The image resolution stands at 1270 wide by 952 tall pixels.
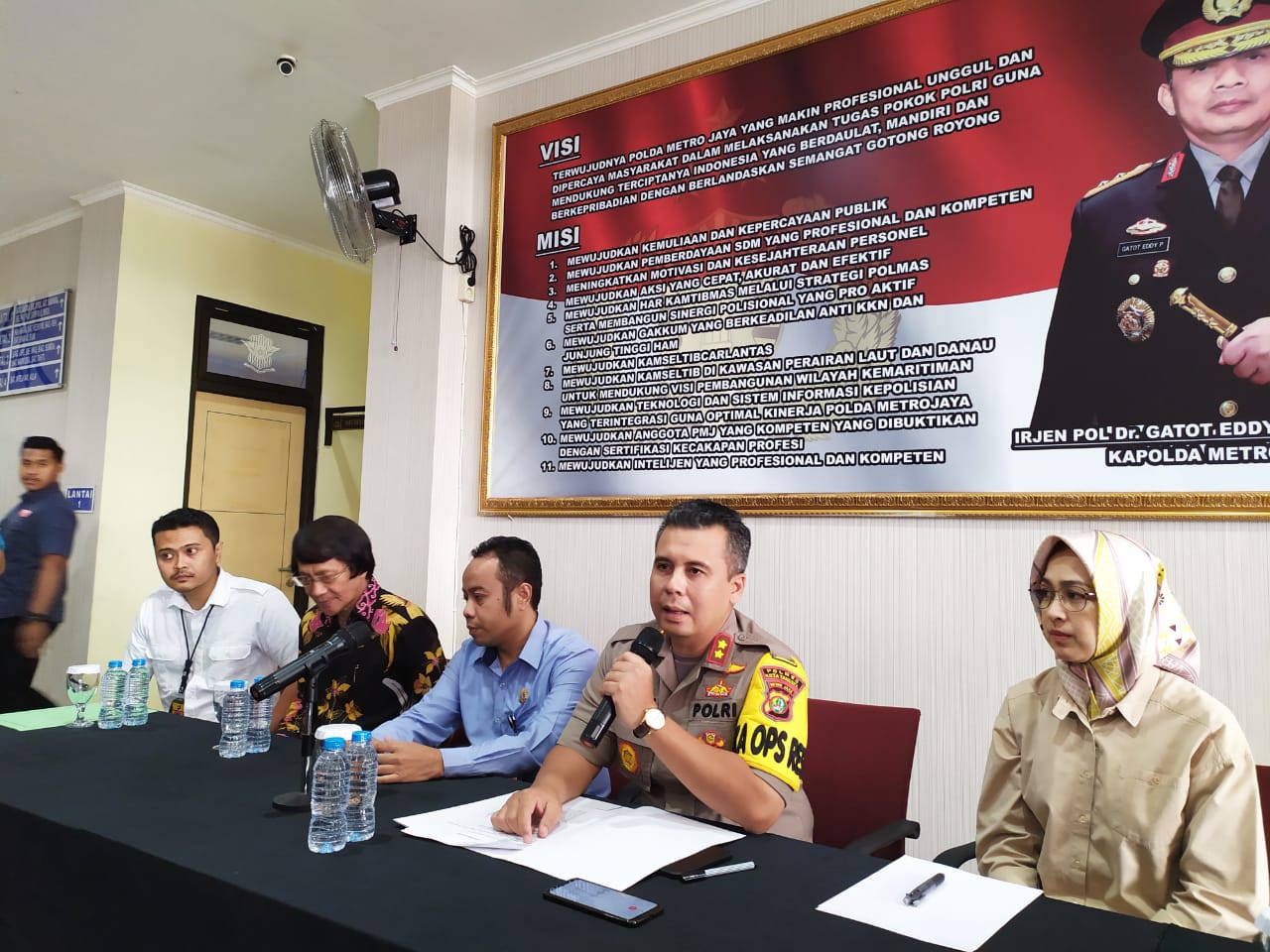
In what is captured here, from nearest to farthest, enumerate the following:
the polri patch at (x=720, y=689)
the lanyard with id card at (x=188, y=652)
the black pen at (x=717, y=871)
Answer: the black pen at (x=717, y=871) → the polri patch at (x=720, y=689) → the lanyard with id card at (x=188, y=652)

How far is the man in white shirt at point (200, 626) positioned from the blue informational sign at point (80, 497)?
7.05 feet

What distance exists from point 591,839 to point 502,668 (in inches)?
34.4

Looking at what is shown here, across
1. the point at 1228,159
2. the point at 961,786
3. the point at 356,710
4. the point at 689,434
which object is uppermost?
the point at 1228,159

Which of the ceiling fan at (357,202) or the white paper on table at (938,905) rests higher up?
the ceiling fan at (357,202)

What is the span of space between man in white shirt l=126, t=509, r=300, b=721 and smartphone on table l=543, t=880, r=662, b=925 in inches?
75.4

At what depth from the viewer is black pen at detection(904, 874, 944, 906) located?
3.51ft

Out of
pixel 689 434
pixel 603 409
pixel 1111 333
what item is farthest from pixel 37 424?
pixel 1111 333

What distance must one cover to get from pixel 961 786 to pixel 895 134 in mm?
1825

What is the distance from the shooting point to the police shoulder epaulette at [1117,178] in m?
2.17

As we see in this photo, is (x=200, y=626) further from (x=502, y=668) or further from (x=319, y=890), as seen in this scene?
(x=319, y=890)

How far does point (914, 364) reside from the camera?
2441 mm

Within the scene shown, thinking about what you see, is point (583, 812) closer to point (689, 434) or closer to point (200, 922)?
point (200, 922)

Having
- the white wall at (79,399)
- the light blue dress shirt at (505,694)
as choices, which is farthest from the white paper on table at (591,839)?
the white wall at (79,399)

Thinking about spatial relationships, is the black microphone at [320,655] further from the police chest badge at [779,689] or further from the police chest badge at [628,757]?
the police chest badge at [779,689]
